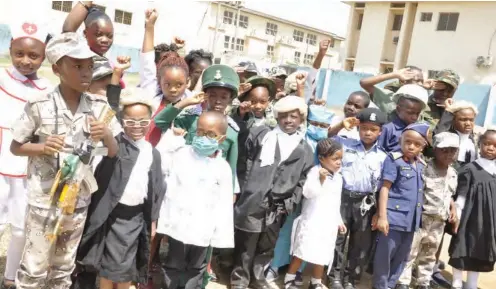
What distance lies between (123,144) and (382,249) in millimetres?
2425

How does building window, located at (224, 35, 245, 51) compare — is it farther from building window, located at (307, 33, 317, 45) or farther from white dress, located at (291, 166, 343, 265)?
white dress, located at (291, 166, 343, 265)

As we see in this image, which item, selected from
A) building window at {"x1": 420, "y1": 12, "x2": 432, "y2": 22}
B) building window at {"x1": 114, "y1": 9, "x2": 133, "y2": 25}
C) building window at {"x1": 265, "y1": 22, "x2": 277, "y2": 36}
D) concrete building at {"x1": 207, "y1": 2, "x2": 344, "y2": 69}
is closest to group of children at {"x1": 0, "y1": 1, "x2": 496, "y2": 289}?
building window at {"x1": 420, "y1": 12, "x2": 432, "y2": 22}

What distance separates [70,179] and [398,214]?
2699mm

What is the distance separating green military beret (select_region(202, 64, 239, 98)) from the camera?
3309mm

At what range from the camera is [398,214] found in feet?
12.9

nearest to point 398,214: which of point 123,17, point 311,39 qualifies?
point 123,17

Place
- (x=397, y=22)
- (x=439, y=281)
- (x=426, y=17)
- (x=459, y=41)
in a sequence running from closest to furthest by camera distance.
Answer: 1. (x=439, y=281)
2. (x=459, y=41)
3. (x=426, y=17)
4. (x=397, y=22)

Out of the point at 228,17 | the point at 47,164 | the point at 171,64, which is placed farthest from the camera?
the point at 228,17

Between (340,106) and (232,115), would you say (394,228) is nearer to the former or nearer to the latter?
(232,115)

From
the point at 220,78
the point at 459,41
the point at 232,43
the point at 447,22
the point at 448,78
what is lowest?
the point at 220,78

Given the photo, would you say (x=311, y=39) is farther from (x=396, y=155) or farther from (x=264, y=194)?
(x=264, y=194)

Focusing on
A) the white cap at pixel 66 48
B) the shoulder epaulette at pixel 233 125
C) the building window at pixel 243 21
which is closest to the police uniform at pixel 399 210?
the shoulder epaulette at pixel 233 125

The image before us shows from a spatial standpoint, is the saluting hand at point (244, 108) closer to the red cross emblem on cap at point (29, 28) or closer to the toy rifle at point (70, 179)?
the toy rifle at point (70, 179)

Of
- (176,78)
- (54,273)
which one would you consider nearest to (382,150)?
(176,78)
